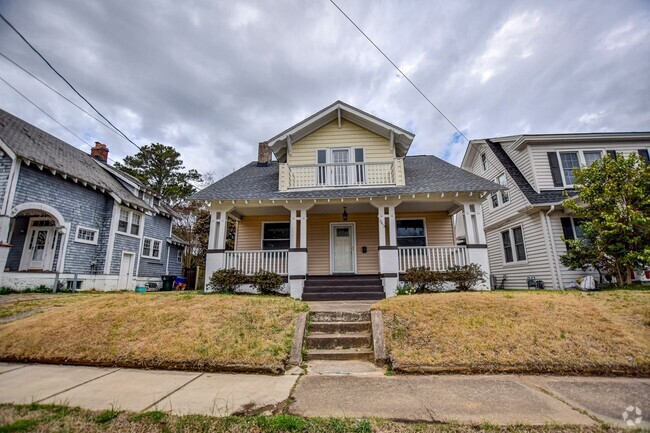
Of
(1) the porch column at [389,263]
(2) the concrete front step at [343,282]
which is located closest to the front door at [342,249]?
(2) the concrete front step at [343,282]

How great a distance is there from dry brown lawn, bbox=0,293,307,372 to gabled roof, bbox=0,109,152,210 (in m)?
9.61

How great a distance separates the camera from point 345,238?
1158 cm

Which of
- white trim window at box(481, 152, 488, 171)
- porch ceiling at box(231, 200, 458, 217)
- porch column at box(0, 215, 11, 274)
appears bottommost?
porch column at box(0, 215, 11, 274)

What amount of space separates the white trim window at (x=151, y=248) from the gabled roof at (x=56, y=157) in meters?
2.24

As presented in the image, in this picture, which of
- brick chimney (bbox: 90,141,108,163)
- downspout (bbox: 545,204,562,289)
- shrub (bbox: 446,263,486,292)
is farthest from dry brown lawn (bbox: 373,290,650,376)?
brick chimney (bbox: 90,141,108,163)

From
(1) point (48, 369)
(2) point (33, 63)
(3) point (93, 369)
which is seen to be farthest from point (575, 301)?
(2) point (33, 63)

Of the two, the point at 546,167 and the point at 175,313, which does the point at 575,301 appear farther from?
the point at 546,167

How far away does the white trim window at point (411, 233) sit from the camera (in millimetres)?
11656

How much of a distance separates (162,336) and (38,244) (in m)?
13.8

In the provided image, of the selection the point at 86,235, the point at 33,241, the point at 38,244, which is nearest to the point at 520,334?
the point at 86,235

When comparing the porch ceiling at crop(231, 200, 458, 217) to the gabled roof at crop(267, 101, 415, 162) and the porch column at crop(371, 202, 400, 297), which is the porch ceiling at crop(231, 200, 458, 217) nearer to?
the porch column at crop(371, 202, 400, 297)

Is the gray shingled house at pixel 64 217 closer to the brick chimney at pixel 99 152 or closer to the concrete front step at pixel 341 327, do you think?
the brick chimney at pixel 99 152

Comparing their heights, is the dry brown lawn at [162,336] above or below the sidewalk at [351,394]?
above

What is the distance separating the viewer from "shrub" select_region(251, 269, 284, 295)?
360 inches
